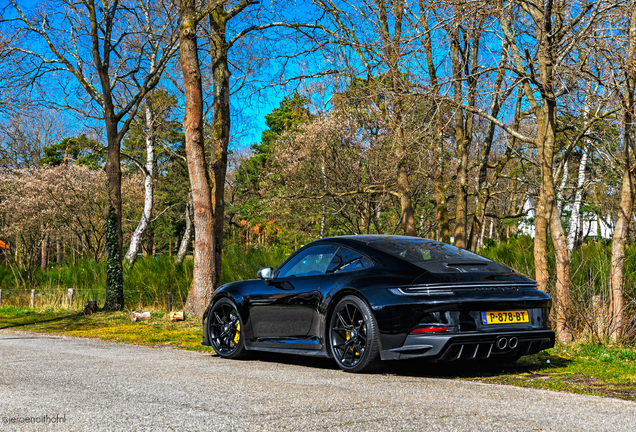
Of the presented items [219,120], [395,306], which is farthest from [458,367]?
[219,120]

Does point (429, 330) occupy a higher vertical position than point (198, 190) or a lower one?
lower

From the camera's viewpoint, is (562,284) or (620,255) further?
(620,255)

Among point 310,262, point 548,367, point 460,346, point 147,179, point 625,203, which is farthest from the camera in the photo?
point 147,179

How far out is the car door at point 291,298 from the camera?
6.66m

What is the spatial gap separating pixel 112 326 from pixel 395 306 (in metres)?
9.53

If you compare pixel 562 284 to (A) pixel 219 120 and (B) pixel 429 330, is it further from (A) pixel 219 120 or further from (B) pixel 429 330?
(A) pixel 219 120

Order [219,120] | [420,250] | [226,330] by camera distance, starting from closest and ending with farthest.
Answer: [420,250]
[226,330]
[219,120]

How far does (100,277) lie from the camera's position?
20.0 meters

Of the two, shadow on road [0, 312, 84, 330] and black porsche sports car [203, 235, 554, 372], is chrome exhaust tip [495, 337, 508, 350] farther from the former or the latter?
shadow on road [0, 312, 84, 330]

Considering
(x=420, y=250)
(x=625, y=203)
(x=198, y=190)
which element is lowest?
(x=420, y=250)

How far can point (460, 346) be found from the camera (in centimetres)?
544

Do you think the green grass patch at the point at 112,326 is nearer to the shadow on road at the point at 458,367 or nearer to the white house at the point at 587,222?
the shadow on road at the point at 458,367

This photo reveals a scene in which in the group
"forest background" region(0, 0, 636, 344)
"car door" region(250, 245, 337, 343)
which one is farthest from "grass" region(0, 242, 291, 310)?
"car door" region(250, 245, 337, 343)

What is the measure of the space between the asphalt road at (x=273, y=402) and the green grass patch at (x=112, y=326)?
3.03 meters
